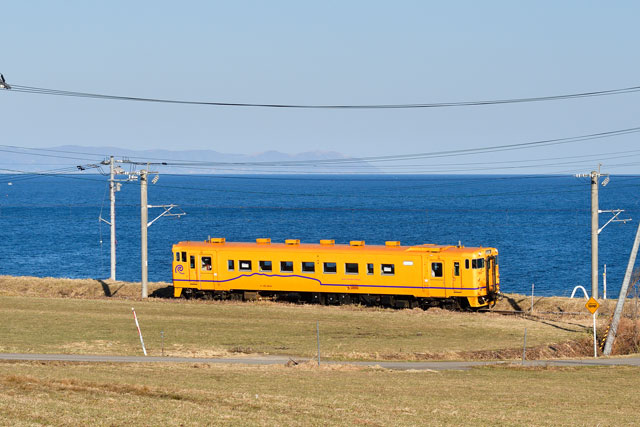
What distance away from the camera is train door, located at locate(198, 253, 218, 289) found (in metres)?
51.1

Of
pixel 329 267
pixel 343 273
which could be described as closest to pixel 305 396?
pixel 343 273

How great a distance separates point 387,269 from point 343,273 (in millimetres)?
2683

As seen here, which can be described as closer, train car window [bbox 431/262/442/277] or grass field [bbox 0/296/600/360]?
grass field [bbox 0/296/600/360]

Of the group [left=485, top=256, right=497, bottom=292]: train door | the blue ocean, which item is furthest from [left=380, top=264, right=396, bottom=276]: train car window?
the blue ocean

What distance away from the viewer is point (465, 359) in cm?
3278

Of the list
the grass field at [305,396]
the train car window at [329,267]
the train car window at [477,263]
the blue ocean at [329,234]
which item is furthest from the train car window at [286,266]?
the blue ocean at [329,234]

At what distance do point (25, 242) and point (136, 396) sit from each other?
340 feet

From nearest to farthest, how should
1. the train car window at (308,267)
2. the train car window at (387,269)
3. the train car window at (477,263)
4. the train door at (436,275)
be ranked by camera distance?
the train car window at (477,263), the train door at (436,275), the train car window at (387,269), the train car window at (308,267)

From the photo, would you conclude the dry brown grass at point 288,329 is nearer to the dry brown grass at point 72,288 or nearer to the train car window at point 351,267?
the train car window at point 351,267

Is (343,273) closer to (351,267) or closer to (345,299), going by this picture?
(351,267)

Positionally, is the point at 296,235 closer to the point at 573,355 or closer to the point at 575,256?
the point at 575,256

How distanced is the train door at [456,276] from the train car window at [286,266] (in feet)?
32.1

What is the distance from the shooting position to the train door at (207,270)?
51.1m

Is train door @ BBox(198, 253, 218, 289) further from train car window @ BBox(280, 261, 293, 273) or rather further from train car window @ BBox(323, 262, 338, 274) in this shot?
train car window @ BBox(323, 262, 338, 274)
